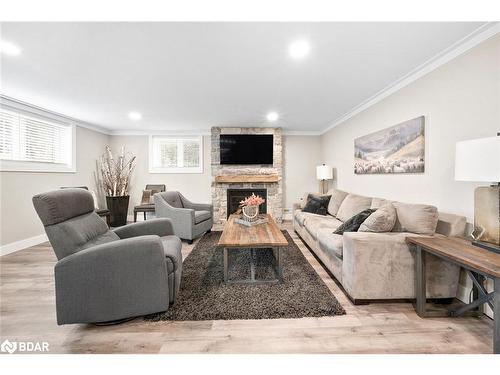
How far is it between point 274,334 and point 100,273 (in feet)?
4.37

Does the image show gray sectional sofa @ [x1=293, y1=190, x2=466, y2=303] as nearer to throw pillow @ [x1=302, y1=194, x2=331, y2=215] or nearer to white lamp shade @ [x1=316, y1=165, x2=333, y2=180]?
throw pillow @ [x1=302, y1=194, x2=331, y2=215]

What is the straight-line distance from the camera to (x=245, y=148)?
5352mm

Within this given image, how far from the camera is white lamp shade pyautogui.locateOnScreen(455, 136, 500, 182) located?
1356 millimetres

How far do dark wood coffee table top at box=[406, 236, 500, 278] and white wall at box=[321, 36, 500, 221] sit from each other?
468 mm

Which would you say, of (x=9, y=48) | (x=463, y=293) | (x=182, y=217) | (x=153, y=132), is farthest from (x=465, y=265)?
(x=153, y=132)

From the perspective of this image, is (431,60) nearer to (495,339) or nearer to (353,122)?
(353,122)

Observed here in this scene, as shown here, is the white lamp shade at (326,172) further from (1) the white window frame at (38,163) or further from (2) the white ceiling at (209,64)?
(1) the white window frame at (38,163)

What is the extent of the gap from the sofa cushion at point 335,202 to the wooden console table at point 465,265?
2.04 m

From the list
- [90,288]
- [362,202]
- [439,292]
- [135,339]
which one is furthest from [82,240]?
[362,202]

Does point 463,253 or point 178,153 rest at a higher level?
point 178,153

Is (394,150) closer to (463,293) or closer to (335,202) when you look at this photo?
(335,202)

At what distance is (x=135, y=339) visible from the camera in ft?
5.03

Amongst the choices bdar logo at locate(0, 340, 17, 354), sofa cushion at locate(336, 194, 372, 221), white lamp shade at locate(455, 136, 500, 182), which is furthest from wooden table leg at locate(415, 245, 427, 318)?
bdar logo at locate(0, 340, 17, 354)

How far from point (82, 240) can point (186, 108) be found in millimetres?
2800
